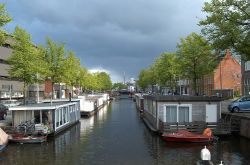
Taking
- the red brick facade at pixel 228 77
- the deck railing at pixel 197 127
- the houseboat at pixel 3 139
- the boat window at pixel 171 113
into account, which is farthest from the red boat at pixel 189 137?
the red brick facade at pixel 228 77

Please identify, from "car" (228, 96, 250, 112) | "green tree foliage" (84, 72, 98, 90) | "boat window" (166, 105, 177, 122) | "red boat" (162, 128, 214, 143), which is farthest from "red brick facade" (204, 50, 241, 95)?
"red boat" (162, 128, 214, 143)

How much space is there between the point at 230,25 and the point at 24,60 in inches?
1336

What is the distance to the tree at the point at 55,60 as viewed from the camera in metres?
81.5

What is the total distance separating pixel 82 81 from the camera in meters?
140

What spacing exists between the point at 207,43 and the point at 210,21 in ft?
8.97

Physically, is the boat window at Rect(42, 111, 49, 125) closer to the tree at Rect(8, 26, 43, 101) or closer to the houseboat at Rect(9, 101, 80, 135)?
the houseboat at Rect(9, 101, 80, 135)

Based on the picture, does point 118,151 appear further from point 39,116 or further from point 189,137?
point 39,116

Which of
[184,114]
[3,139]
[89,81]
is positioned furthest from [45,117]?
[89,81]

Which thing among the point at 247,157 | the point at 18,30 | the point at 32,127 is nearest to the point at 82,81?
the point at 18,30

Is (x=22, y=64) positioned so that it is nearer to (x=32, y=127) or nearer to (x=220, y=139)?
(x=32, y=127)

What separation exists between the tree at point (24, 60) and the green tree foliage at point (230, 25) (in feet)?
100

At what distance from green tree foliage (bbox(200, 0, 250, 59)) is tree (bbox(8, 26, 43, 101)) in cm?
3048

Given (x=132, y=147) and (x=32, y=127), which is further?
(x=32, y=127)

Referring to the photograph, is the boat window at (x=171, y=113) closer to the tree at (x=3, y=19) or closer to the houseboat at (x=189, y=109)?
the houseboat at (x=189, y=109)
